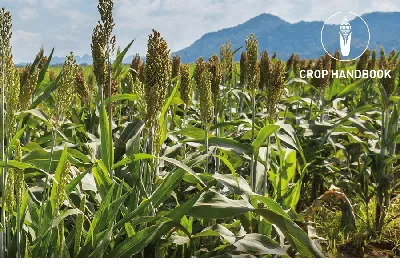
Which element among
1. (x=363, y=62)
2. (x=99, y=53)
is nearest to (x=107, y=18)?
(x=99, y=53)

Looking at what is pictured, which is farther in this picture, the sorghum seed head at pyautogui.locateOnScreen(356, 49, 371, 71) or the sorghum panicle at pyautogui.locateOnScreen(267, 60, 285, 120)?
the sorghum seed head at pyautogui.locateOnScreen(356, 49, 371, 71)

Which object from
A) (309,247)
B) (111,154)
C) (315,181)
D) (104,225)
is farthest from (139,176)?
(315,181)

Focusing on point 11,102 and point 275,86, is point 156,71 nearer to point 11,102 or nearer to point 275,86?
point 11,102

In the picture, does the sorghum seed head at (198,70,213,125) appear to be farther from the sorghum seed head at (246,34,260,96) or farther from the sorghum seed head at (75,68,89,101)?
the sorghum seed head at (75,68,89,101)

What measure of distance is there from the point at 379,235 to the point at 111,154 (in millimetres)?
2030

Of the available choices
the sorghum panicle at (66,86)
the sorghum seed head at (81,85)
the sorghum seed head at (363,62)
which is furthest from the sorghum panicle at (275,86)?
the sorghum seed head at (363,62)

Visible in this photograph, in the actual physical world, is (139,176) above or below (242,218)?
above

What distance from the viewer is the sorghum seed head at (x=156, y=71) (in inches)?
50.9

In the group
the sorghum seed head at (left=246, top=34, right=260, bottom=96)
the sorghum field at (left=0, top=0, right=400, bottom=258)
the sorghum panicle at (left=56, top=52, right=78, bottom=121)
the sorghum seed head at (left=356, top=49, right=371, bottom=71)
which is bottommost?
the sorghum field at (left=0, top=0, right=400, bottom=258)

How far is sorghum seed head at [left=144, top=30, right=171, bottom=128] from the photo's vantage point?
129 cm

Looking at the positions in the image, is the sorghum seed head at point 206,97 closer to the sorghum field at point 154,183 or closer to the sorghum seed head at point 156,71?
the sorghum field at point 154,183

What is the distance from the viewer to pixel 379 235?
2957 millimetres

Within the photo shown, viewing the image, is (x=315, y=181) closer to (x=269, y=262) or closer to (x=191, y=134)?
(x=191, y=134)

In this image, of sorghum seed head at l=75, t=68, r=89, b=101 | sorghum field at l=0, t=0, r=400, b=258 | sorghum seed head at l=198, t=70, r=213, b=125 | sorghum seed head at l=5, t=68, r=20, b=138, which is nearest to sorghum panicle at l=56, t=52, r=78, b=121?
sorghum field at l=0, t=0, r=400, b=258
